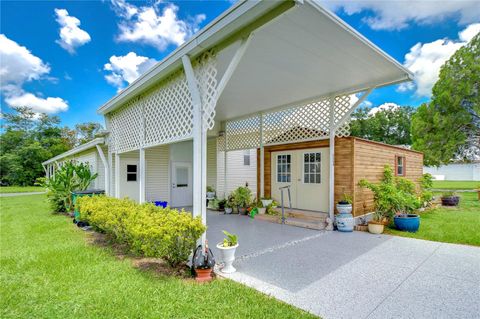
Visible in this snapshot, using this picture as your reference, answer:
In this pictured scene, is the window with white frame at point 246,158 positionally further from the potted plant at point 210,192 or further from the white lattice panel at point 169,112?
the white lattice panel at point 169,112

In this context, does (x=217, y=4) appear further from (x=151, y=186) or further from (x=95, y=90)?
(x=95, y=90)

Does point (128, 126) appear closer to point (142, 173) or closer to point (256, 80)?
point (142, 173)

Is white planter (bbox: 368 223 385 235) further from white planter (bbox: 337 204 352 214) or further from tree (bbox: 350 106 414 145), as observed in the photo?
tree (bbox: 350 106 414 145)

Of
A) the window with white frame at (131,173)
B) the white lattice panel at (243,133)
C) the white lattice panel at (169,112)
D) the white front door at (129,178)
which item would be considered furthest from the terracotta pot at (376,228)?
the window with white frame at (131,173)

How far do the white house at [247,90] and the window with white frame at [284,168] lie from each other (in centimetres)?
13

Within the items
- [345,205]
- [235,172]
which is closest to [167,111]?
[345,205]

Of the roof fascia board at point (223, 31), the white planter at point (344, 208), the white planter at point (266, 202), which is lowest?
the white planter at point (266, 202)

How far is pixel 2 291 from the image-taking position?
2.92 metres

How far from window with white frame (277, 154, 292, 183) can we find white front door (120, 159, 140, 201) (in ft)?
17.0

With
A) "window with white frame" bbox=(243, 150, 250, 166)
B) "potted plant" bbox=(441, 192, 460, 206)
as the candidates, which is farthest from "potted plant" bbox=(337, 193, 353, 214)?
"potted plant" bbox=(441, 192, 460, 206)

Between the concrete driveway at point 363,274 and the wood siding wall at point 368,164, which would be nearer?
the concrete driveway at point 363,274

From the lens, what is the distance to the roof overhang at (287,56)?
118 inches

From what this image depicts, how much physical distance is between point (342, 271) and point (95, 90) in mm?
20746

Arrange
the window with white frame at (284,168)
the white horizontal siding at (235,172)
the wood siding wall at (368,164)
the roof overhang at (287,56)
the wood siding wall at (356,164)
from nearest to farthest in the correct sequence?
the roof overhang at (287,56) → the wood siding wall at (356,164) → the wood siding wall at (368,164) → the window with white frame at (284,168) → the white horizontal siding at (235,172)
